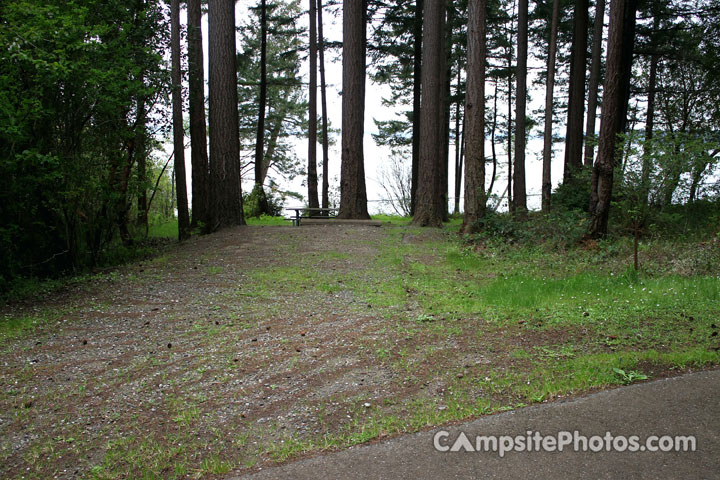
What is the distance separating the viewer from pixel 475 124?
1238cm

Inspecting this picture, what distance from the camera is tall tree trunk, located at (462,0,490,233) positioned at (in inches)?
484

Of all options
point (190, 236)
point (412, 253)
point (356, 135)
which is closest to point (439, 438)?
point (412, 253)

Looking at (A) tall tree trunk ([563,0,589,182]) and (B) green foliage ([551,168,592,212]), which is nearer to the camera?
(B) green foliage ([551,168,592,212])

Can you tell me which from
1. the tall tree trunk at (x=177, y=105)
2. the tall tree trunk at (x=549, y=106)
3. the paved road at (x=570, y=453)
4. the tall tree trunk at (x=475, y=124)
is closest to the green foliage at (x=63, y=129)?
the tall tree trunk at (x=177, y=105)

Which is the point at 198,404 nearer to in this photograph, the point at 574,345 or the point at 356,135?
the point at 574,345

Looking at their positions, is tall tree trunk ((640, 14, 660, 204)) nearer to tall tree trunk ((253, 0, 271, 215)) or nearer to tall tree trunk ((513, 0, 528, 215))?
tall tree trunk ((513, 0, 528, 215))

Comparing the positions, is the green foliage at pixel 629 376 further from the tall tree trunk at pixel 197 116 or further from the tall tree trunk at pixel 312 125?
the tall tree trunk at pixel 312 125

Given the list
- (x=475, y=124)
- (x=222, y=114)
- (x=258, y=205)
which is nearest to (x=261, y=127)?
(x=258, y=205)

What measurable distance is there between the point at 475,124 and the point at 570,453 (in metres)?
10.3

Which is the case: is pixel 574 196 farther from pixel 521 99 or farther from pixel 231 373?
pixel 231 373

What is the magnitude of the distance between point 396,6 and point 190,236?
12446mm

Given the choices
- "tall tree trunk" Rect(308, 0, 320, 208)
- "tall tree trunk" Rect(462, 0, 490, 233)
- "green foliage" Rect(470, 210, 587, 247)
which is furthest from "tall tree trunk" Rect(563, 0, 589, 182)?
"tall tree trunk" Rect(308, 0, 320, 208)

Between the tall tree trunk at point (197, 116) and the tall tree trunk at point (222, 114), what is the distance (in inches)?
11.1

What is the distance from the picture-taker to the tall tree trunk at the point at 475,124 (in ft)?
40.3
